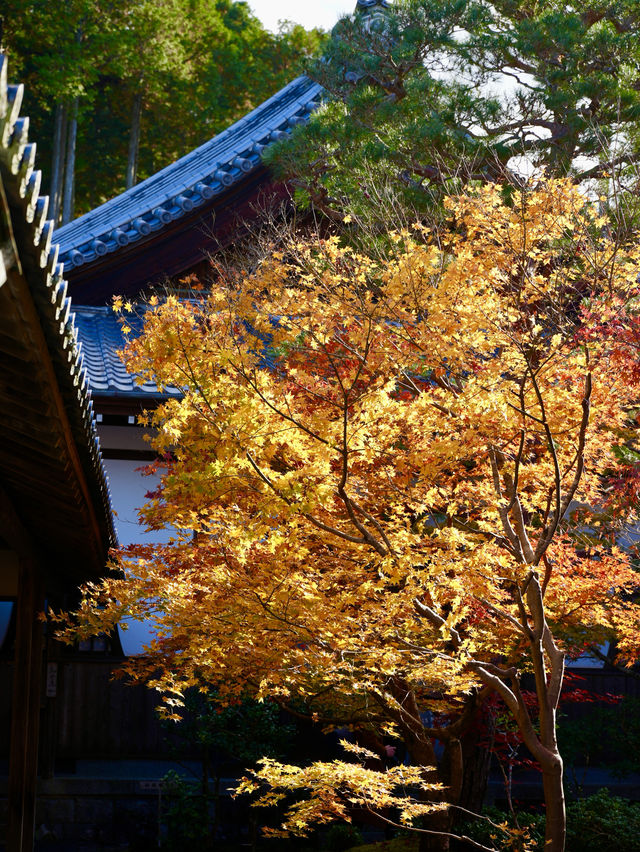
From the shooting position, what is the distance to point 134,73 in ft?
96.7

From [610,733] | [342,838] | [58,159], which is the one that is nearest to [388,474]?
[342,838]

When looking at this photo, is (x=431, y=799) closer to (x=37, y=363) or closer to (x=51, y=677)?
(x=51, y=677)

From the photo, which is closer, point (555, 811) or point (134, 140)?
point (555, 811)

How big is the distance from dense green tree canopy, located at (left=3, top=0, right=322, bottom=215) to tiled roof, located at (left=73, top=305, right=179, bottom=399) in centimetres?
1449

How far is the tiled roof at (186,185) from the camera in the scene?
1306 centimetres

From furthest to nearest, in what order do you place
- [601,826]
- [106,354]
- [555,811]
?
[106,354]
[601,826]
[555,811]

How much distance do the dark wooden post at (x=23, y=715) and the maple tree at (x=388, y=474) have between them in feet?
1.94

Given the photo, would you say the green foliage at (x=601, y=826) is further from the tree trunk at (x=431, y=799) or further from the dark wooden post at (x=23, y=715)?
the dark wooden post at (x=23, y=715)

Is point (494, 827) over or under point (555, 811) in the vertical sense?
under

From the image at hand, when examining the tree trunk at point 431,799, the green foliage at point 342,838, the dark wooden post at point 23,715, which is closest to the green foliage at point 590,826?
the tree trunk at point 431,799

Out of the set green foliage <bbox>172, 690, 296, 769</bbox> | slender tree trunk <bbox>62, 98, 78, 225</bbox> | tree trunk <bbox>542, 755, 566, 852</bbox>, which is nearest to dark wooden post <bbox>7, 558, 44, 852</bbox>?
green foliage <bbox>172, 690, 296, 769</bbox>

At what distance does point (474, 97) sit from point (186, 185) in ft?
16.4

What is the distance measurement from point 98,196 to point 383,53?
75.7 feet

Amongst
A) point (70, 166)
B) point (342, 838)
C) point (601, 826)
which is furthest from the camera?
point (70, 166)
